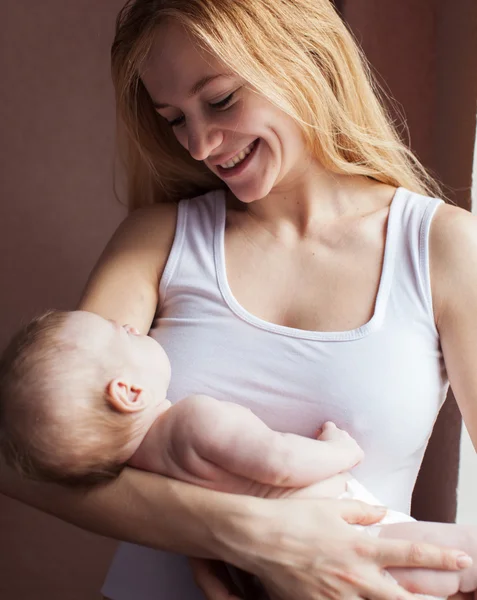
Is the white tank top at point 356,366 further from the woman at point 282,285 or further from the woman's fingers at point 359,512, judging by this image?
the woman's fingers at point 359,512

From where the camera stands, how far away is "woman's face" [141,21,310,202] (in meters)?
1.55

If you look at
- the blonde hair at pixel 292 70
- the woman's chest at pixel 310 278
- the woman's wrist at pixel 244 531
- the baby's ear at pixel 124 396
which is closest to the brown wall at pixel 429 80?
the blonde hair at pixel 292 70

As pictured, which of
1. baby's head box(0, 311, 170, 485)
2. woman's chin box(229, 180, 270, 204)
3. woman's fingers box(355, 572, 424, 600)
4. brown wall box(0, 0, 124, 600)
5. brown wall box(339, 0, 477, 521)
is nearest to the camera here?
woman's fingers box(355, 572, 424, 600)

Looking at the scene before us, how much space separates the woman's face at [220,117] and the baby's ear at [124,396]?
0.48 m

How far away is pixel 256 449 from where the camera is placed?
1376 millimetres

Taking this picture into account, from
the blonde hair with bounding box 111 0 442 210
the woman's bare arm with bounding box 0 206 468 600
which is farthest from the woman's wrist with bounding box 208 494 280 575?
the blonde hair with bounding box 111 0 442 210

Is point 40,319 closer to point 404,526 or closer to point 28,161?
point 404,526

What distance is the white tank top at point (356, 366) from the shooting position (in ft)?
5.00

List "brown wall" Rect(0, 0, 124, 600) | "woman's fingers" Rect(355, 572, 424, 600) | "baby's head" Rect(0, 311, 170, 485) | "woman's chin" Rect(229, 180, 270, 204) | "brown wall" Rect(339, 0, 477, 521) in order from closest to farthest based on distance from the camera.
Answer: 1. "woman's fingers" Rect(355, 572, 424, 600)
2. "baby's head" Rect(0, 311, 170, 485)
3. "woman's chin" Rect(229, 180, 270, 204)
4. "brown wall" Rect(339, 0, 477, 521)
5. "brown wall" Rect(0, 0, 124, 600)

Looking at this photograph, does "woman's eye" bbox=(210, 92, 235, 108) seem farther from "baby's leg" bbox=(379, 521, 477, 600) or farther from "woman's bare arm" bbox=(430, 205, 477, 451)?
"baby's leg" bbox=(379, 521, 477, 600)

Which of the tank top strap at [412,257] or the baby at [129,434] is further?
the tank top strap at [412,257]

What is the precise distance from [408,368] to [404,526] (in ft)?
1.01

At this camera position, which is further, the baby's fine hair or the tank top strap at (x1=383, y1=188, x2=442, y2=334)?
the tank top strap at (x1=383, y1=188, x2=442, y2=334)

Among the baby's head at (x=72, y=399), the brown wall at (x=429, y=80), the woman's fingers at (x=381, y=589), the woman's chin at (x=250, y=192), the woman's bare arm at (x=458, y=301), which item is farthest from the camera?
the brown wall at (x=429, y=80)
